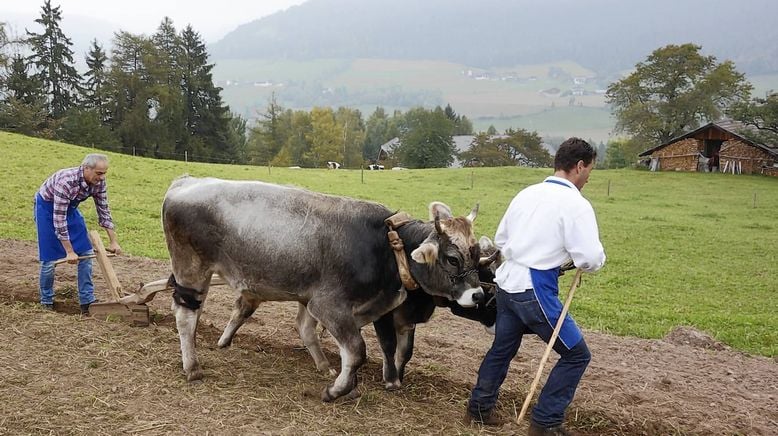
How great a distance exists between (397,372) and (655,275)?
12.3 meters

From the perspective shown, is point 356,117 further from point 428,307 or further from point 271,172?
point 428,307

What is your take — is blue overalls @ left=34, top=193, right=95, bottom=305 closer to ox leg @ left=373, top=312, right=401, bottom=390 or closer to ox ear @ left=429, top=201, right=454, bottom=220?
ox leg @ left=373, top=312, right=401, bottom=390

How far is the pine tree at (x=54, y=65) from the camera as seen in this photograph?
6456 centimetres

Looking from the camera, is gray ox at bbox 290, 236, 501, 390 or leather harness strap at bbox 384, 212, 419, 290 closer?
leather harness strap at bbox 384, 212, 419, 290

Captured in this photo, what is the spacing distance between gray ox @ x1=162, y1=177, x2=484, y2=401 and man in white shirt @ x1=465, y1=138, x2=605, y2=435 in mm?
792

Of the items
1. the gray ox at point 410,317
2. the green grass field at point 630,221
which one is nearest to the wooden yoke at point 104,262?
the gray ox at point 410,317

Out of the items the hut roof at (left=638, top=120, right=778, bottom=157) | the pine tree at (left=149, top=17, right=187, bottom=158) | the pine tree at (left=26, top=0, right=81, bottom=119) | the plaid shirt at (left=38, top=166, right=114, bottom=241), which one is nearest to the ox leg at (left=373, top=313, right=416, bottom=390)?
the plaid shirt at (left=38, top=166, right=114, bottom=241)

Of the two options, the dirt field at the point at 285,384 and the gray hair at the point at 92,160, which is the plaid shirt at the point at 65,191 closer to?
the gray hair at the point at 92,160

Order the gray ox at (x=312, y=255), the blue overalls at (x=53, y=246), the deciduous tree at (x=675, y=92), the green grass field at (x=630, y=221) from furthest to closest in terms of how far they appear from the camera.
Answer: the deciduous tree at (x=675, y=92), the green grass field at (x=630, y=221), the blue overalls at (x=53, y=246), the gray ox at (x=312, y=255)

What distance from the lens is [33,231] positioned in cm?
1566

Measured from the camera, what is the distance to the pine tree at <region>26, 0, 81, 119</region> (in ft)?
212

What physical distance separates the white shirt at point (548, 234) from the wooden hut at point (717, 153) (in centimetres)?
5133

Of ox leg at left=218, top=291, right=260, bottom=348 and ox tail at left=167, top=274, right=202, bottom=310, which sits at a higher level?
ox tail at left=167, top=274, right=202, bottom=310

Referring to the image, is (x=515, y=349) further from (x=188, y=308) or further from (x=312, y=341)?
(x=188, y=308)
